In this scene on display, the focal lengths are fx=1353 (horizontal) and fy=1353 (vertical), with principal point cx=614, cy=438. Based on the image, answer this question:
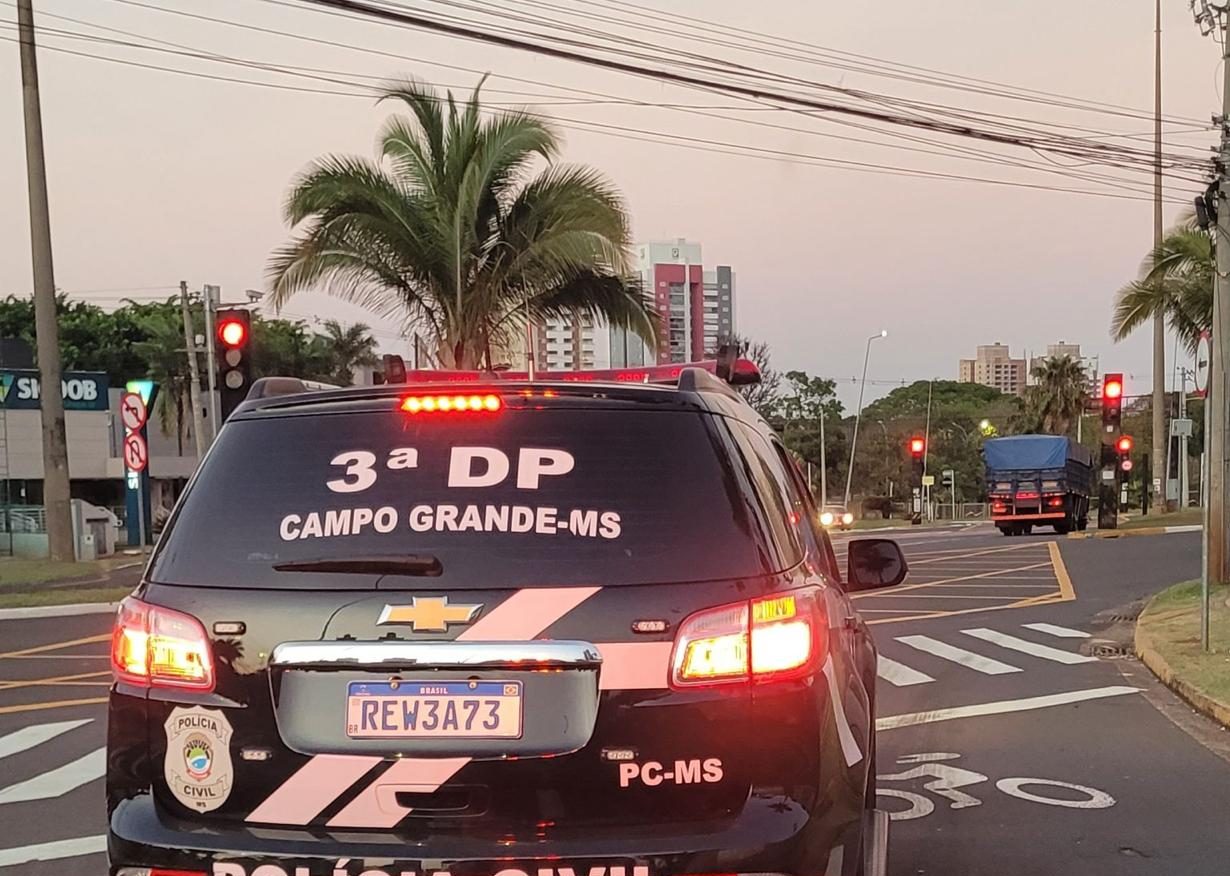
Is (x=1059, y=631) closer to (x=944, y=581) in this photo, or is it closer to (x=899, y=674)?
(x=899, y=674)

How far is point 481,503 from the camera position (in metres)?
3.28

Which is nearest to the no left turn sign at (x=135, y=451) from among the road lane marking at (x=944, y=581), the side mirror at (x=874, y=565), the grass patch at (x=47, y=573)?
the grass patch at (x=47, y=573)

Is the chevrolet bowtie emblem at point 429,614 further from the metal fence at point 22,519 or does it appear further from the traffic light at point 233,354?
the metal fence at point 22,519

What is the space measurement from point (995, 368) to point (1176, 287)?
524 feet

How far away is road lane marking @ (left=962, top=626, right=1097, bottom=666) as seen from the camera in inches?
489

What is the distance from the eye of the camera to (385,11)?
488 inches

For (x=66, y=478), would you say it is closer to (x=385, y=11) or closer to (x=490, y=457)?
(x=385, y=11)

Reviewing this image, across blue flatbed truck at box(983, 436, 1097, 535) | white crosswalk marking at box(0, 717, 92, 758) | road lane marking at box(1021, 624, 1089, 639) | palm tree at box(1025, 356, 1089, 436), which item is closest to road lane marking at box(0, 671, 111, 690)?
white crosswalk marking at box(0, 717, 92, 758)

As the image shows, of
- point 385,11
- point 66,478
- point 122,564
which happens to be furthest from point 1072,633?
point 122,564

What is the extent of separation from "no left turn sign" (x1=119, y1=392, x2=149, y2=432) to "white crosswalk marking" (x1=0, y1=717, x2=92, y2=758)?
17531 mm

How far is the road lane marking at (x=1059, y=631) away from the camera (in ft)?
46.5

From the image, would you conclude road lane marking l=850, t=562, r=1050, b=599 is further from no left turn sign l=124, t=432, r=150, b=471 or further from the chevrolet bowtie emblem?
no left turn sign l=124, t=432, r=150, b=471

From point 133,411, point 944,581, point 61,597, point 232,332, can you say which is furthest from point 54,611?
point 944,581

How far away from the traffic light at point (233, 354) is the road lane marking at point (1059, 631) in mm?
9023
